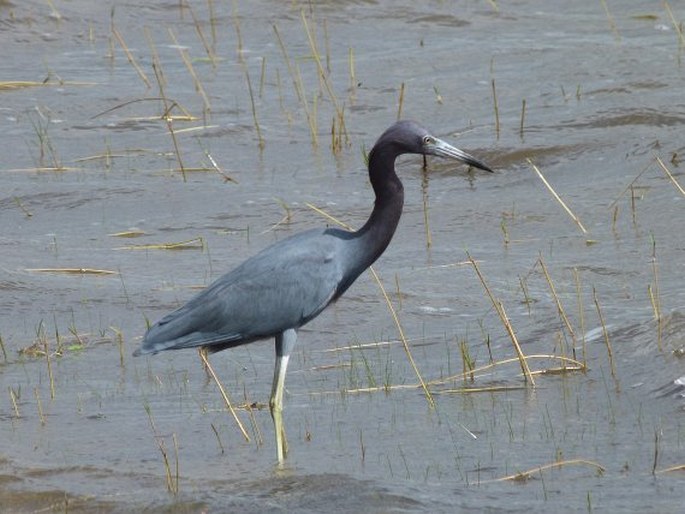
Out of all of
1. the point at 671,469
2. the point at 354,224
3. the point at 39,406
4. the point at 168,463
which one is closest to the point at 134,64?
the point at 354,224

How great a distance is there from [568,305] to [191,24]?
26.6 ft

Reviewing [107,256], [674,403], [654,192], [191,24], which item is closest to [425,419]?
[674,403]

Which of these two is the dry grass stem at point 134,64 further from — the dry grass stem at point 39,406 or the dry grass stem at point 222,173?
the dry grass stem at point 39,406

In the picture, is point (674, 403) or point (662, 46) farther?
point (662, 46)

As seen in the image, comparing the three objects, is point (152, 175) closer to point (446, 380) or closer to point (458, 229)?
point (458, 229)

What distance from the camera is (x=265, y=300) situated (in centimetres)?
700

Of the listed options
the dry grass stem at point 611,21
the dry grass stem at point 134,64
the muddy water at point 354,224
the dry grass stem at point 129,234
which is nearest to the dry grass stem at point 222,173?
the muddy water at point 354,224

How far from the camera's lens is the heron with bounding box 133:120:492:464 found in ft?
22.8

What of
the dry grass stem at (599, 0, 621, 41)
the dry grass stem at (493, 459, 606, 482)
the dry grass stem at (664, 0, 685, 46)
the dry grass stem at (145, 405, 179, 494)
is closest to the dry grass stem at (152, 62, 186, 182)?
the dry grass stem at (599, 0, 621, 41)

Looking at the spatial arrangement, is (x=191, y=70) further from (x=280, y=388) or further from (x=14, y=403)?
(x=280, y=388)

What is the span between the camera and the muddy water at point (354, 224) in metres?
6.27

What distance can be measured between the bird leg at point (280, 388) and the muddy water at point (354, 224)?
86mm

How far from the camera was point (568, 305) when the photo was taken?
8.55m

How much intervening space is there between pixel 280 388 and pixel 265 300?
0.44 meters
